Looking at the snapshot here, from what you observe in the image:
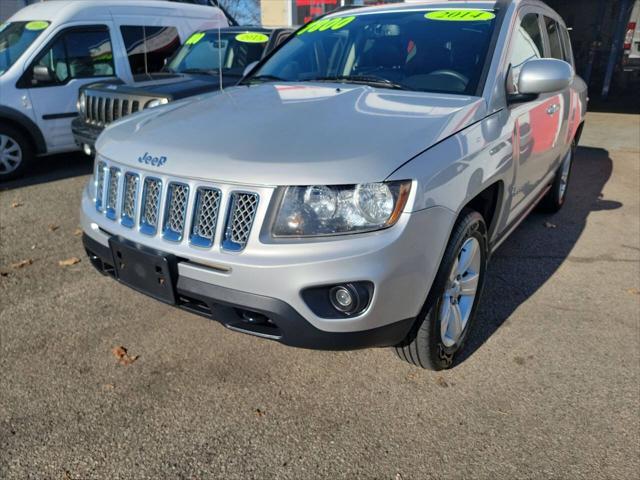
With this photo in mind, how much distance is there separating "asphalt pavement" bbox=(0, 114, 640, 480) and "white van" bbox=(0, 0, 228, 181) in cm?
308

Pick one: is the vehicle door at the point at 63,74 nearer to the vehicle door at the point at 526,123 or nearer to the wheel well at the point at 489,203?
the vehicle door at the point at 526,123

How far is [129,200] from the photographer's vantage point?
251 cm

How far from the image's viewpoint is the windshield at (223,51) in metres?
6.71

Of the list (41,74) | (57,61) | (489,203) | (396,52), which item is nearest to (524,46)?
(396,52)

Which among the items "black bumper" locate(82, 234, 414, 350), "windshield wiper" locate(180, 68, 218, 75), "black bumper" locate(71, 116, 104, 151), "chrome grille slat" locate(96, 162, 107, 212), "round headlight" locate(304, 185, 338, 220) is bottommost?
"black bumper" locate(71, 116, 104, 151)

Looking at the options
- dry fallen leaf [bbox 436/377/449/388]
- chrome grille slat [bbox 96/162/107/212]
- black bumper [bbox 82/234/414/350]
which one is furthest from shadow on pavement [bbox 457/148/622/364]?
chrome grille slat [bbox 96/162/107/212]

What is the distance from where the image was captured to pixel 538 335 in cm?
314

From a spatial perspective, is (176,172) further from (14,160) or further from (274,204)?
(14,160)

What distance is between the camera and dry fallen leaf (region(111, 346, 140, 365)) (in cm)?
285

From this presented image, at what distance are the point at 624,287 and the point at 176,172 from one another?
325 centimetres

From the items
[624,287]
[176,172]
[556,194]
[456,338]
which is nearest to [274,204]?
[176,172]

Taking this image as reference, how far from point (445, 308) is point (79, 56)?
19.9ft

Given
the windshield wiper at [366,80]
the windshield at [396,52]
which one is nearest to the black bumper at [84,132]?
the windshield at [396,52]

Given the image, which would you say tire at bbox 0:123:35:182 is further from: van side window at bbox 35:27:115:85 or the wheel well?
the wheel well
